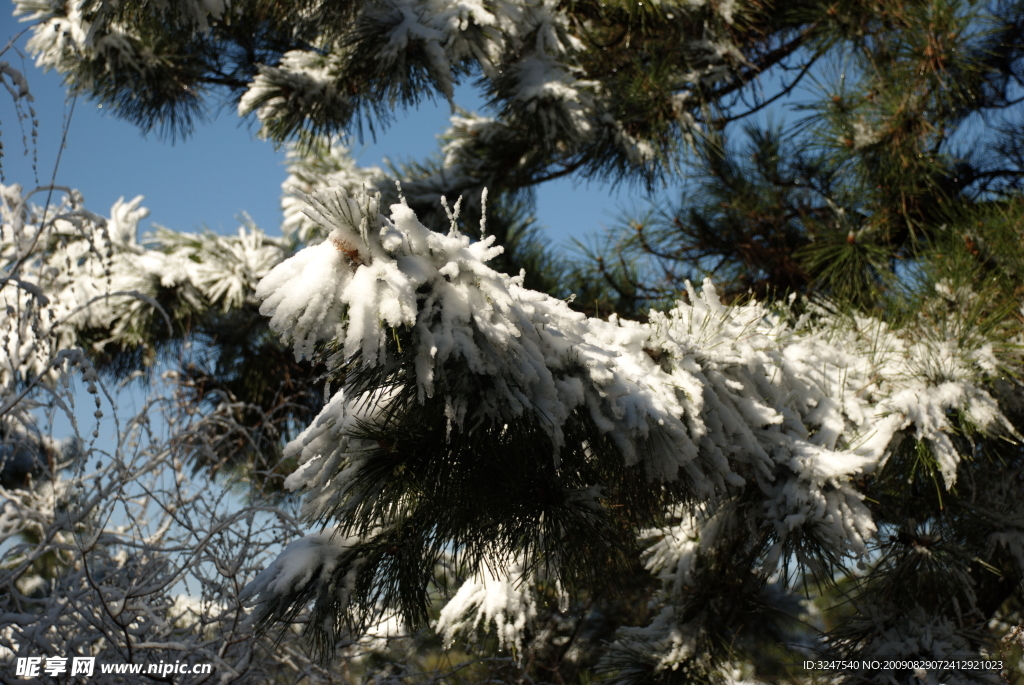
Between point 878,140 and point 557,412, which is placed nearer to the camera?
point 557,412

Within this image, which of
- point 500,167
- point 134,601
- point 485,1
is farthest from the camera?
point 500,167

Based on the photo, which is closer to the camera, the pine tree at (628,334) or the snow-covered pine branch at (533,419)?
the snow-covered pine branch at (533,419)

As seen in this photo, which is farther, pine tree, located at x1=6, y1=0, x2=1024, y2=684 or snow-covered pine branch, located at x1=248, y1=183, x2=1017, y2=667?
pine tree, located at x1=6, y1=0, x2=1024, y2=684

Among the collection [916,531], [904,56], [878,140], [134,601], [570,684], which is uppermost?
[904,56]

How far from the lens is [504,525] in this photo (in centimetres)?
130

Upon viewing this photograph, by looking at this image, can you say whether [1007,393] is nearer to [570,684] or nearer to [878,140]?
[878,140]

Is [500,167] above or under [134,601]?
above

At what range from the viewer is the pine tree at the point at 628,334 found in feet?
3.89

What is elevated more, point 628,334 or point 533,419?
point 628,334

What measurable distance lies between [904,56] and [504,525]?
86.5 inches

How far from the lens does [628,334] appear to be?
1.51 m

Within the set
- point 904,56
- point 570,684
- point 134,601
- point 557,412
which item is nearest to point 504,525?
point 557,412

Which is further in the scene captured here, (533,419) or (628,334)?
(628,334)

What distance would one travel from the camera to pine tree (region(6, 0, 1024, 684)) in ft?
3.89
